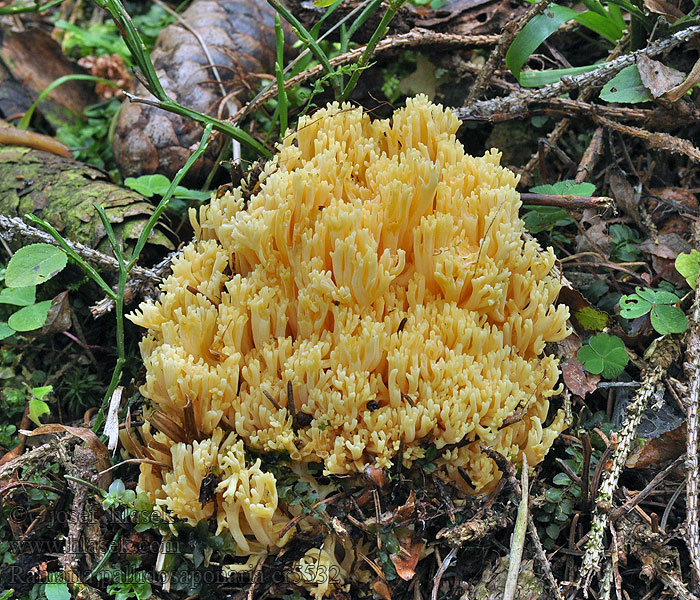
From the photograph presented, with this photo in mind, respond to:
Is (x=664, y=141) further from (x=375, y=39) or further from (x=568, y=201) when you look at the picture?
(x=375, y=39)

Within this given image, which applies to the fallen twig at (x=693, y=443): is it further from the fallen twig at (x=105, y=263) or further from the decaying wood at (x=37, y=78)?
the decaying wood at (x=37, y=78)

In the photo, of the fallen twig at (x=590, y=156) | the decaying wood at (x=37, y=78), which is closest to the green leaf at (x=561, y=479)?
the fallen twig at (x=590, y=156)

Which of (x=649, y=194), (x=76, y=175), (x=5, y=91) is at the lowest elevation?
(x=649, y=194)

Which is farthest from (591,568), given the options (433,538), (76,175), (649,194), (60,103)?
(60,103)

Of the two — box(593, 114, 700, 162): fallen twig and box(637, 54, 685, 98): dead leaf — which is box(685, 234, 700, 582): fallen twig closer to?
box(593, 114, 700, 162): fallen twig

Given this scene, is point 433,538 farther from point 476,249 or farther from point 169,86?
point 169,86

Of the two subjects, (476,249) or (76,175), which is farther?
(76,175)

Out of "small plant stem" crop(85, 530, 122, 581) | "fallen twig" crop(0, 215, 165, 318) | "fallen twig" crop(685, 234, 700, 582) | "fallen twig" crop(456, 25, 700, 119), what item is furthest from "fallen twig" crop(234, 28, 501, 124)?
"small plant stem" crop(85, 530, 122, 581)

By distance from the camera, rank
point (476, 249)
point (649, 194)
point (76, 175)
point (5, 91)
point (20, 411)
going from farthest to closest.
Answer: point (5, 91), point (76, 175), point (649, 194), point (20, 411), point (476, 249)

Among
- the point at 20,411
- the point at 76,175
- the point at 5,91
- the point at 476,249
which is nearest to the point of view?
the point at 476,249
